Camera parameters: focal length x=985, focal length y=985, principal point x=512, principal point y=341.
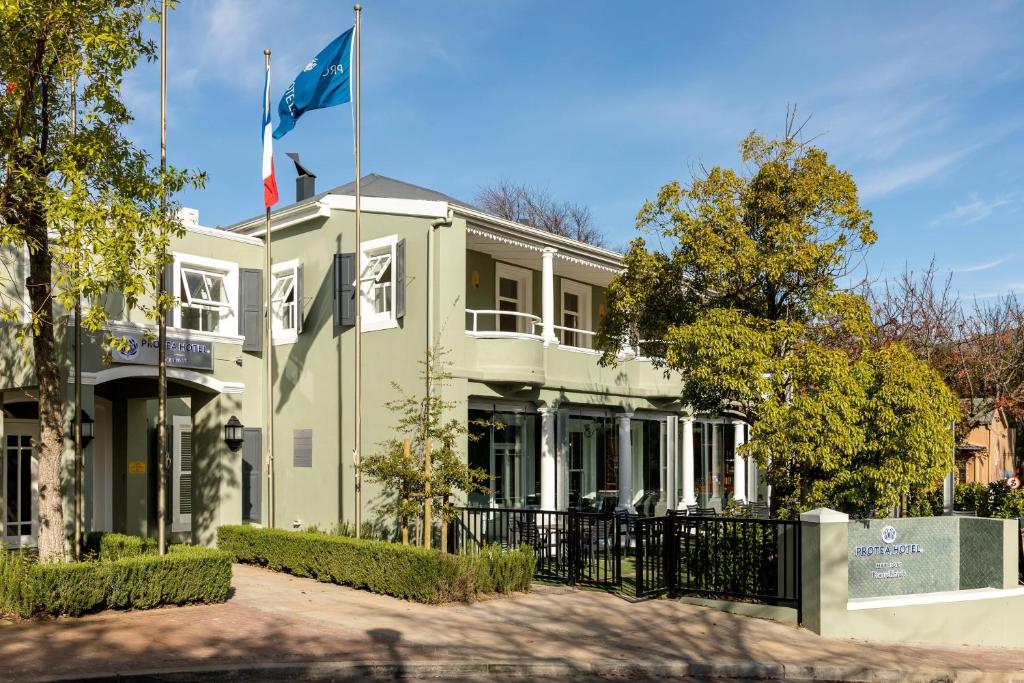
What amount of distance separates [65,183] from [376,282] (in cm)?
764

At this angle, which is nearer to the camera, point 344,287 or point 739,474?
point 344,287

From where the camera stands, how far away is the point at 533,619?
11.7 m

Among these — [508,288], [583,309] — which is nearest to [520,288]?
[508,288]

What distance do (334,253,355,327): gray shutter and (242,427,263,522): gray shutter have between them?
3.05 metres

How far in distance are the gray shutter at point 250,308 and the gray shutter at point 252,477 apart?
5.84 feet

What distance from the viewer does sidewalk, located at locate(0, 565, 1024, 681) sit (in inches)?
A: 363

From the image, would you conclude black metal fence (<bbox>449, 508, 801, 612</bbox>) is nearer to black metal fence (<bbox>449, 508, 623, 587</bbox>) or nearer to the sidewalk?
black metal fence (<bbox>449, 508, 623, 587</bbox>)

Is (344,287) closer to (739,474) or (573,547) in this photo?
(573,547)

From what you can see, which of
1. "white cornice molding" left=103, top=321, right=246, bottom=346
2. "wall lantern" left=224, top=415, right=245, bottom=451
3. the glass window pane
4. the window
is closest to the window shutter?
"white cornice molding" left=103, top=321, right=246, bottom=346

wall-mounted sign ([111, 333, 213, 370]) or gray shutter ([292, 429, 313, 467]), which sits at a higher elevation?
wall-mounted sign ([111, 333, 213, 370])

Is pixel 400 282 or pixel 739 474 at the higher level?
pixel 400 282

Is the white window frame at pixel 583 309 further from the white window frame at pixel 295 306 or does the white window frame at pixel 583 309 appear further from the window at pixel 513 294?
the white window frame at pixel 295 306

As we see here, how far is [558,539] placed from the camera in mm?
14328

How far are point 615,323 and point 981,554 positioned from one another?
6.44 metres
